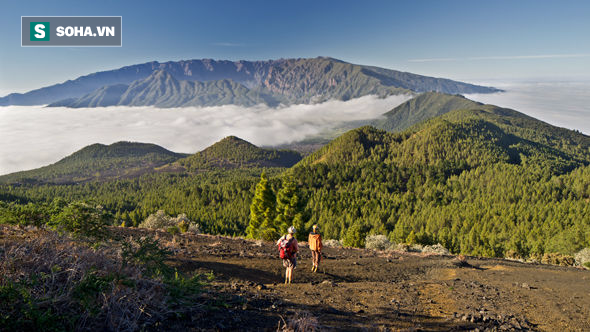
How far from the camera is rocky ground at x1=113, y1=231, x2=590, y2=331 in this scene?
7051 mm

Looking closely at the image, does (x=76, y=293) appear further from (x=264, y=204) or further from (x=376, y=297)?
(x=264, y=204)

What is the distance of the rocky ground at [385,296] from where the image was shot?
705 centimetres

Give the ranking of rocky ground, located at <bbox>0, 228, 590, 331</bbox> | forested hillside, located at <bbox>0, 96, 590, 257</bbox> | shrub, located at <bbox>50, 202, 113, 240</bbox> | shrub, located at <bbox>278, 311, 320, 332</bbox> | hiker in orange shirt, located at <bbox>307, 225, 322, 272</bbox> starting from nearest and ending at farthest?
1. shrub, located at <bbox>278, 311, 320, 332</bbox>
2. rocky ground, located at <bbox>0, 228, 590, 331</bbox>
3. shrub, located at <bbox>50, 202, 113, 240</bbox>
4. hiker in orange shirt, located at <bbox>307, 225, 322, 272</bbox>
5. forested hillside, located at <bbox>0, 96, 590, 257</bbox>

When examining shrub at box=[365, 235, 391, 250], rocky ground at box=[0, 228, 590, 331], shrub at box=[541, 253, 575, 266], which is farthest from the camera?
shrub at box=[365, 235, 391, 250]

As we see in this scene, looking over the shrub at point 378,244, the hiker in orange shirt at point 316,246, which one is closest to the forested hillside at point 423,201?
the shrub at point 378,244

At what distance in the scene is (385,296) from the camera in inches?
396

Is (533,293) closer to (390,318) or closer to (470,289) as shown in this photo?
(470,289)

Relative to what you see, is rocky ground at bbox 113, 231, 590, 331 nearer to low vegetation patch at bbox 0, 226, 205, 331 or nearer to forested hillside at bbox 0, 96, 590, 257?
low vegetation patch at bbox 0, 226, 205, 331

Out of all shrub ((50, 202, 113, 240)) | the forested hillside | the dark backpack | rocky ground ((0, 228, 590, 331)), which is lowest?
the forested hillside

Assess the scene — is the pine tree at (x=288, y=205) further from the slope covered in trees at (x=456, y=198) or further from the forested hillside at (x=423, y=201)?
the slope covered in trees at (x=456, y=198)

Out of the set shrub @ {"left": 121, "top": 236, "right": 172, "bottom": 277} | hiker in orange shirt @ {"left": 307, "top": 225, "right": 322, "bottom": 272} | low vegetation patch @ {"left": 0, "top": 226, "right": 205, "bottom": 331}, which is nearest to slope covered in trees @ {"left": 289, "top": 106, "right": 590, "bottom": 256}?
hiker in orange shirt @ {"left": 307, "top": 225, "right": 322, "bottom": 272}

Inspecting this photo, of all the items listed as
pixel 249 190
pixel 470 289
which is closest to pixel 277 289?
pixel 470 289

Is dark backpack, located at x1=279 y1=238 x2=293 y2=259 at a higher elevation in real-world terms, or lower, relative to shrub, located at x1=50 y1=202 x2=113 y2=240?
lower

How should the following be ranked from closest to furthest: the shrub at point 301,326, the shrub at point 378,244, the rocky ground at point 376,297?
the shrub at point 301,326
the rocky ground at point 376,297
the shrub at point 378,244
